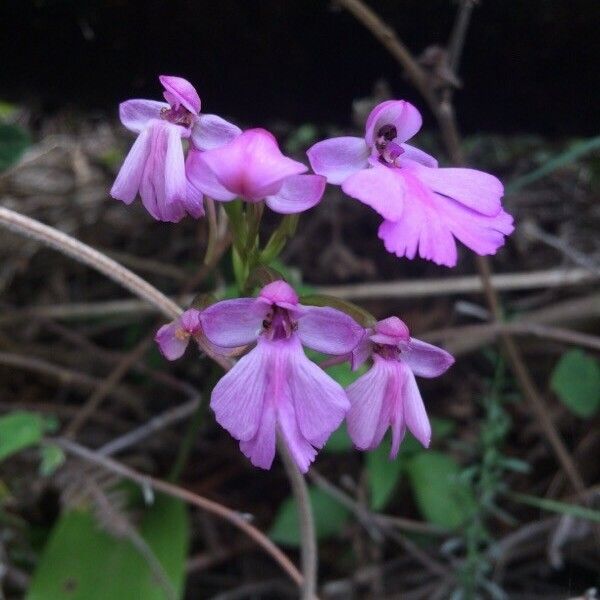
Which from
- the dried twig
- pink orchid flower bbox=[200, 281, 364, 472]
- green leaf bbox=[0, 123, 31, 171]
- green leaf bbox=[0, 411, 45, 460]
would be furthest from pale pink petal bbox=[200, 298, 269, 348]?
green leaf bbox=[0, 123, 31, 171]

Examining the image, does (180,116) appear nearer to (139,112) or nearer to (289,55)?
(139,112)

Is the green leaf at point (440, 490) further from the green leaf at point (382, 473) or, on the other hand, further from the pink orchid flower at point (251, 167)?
the pink orchid flower at point (251, 167)

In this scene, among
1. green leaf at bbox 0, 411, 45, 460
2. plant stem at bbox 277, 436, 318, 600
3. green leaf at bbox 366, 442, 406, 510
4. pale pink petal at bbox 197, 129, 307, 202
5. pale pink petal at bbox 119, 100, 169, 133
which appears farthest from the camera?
green leaf at bbox 366, 442, 406, 510

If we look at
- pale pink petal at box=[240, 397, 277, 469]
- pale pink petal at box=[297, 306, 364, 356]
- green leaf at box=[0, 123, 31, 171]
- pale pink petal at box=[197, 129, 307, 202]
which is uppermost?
green leaf at box=[0, 123, 31, 171]

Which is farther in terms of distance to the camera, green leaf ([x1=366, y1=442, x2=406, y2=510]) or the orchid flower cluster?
green leaf ([x1=366, y1=442, x2=406, y2=510])

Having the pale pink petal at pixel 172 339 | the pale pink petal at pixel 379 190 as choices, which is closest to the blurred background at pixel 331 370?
the pale pink petal at pixel 172 339

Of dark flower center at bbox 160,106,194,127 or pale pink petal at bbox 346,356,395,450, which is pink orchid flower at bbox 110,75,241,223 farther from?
pale pink petal at bbox 346,356,395,450

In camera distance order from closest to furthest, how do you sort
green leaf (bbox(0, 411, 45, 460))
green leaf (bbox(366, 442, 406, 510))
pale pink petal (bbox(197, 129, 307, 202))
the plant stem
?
pale pink petal (bbox(197, 129, 307, 202))
the plant stem
green leaf (bbox(0, 411, 45, 460))
green leaf (bbox(366, 442, 406, 510))
